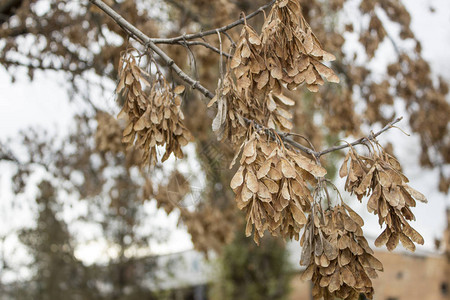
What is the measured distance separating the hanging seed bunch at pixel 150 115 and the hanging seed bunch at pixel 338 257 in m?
0.77

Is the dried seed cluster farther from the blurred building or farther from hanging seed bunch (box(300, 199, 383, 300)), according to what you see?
the blurred building

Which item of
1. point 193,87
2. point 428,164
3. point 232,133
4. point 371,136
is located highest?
point 428,164

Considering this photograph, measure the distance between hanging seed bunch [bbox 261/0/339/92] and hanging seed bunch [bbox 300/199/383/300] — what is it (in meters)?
0.53

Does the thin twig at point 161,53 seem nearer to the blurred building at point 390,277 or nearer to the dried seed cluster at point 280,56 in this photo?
the dried seed cluster at point 280,56

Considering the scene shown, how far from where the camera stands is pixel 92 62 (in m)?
5.09

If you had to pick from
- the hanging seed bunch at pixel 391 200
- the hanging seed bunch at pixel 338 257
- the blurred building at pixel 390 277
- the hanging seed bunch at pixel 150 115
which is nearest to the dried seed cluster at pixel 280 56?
the hanging seed bunch at pixel 150 115

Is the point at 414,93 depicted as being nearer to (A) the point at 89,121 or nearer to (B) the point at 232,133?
(A) the point at 89,121

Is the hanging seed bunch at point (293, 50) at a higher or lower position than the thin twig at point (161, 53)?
lower

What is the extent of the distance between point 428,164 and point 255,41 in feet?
18.9

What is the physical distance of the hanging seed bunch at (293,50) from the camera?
2.03 m

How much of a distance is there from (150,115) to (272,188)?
0.78m

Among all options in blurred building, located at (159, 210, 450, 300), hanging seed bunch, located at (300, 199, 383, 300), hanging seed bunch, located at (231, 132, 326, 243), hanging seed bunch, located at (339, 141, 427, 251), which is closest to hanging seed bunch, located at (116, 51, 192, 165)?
hanging seed bunch, located at (231, 132, 326, 243)

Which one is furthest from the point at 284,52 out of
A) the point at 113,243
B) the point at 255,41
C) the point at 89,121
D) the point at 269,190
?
the point at 113,243

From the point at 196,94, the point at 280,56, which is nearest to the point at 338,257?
the point at 280,56
